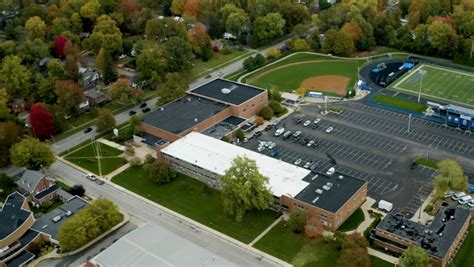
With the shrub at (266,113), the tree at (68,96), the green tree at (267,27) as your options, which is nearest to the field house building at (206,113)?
the shrub at (266,113)

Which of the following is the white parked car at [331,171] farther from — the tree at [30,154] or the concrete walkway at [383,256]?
the tree at [30,154]

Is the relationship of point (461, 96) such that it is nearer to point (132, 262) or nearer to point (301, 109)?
point (301, 109)

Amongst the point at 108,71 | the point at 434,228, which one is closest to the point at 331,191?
the point at 434,228

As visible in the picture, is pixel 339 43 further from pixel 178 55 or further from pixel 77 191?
pixel 77 191

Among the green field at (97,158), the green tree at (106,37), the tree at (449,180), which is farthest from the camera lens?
the green tree at (106,37)

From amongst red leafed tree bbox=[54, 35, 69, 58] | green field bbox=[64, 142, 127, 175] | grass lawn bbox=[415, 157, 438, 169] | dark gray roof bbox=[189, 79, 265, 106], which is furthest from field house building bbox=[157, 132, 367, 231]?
red leafed tree bbox=[54, 35, 69, 58]

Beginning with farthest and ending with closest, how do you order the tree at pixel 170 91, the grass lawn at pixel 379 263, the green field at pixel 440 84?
the green field at pixel 440 84 → the tree at pixel 170 91 → the grass lawn at pixel 379 263
